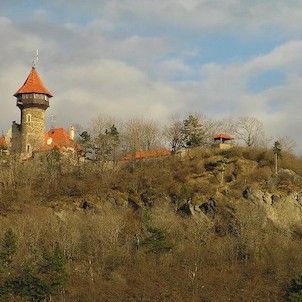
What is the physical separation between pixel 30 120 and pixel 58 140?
3.87 meters

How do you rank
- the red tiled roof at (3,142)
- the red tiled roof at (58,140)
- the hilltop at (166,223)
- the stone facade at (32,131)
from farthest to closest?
1. the red tiled roof at (58,140)
2. the stone facade at (32,131)
3. the red tiled roof at (3,142)
4. the hilltop at (166,223)

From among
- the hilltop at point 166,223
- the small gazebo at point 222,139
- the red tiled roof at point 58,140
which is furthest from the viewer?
the red tiled roof at point 58,140

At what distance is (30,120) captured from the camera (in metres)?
67.2

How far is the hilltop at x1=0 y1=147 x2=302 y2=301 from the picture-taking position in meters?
45.4

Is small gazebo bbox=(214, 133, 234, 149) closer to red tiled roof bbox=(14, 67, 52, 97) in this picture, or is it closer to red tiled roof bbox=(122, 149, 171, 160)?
red tiled roof bbox=(122, 149, 171, 160)

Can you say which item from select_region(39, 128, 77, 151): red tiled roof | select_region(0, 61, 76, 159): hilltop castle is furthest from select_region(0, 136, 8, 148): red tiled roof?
select_region(39, 128, 77, 151): red tiled roof

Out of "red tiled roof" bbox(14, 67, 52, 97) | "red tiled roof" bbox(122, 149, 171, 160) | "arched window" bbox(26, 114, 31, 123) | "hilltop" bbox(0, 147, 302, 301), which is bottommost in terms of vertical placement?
"hilltop" bbox(0, 147, 302, 301)

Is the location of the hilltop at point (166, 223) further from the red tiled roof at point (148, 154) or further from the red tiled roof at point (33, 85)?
the red tiled roof at point (33, 85)

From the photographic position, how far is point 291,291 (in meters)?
40.8

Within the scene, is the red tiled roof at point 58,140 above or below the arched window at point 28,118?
below

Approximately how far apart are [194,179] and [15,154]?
57.4ft

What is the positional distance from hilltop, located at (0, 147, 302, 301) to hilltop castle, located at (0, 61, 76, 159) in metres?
3.58

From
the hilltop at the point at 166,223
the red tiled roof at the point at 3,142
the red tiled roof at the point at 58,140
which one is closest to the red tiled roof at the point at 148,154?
the hilltop at the point at 166,223

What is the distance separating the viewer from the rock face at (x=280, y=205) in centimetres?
5206
